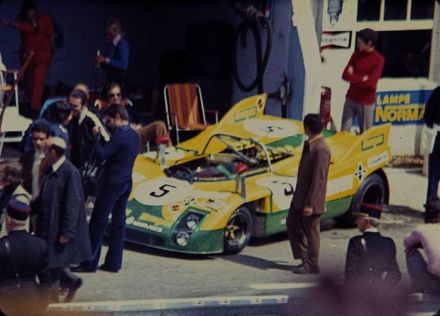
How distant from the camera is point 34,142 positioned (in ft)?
34.5

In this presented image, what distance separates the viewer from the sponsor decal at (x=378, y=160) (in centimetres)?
1291

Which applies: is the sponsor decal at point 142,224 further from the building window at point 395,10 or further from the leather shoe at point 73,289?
the building window at point 395,10

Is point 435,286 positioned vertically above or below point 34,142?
below

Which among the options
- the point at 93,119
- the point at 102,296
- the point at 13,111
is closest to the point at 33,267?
the point at 102,296

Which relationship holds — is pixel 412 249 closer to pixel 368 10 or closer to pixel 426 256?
pixel 426 256

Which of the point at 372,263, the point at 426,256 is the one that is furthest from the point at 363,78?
the point at 372,263

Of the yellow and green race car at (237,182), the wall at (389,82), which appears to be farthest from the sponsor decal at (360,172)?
the wall at (389,82)

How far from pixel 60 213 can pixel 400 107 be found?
684 centimetres

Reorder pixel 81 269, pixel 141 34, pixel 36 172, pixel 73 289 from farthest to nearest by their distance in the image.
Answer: pixel 141 34
pixel 81 269
pixel 36 172
pixel 73 289

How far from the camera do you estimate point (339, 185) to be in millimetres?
12562

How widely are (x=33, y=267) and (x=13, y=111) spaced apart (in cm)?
599

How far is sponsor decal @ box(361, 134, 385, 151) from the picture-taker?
12.9m

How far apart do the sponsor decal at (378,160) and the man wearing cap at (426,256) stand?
307 centimetres

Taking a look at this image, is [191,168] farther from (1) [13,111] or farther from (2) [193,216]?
(1) [13,111]
